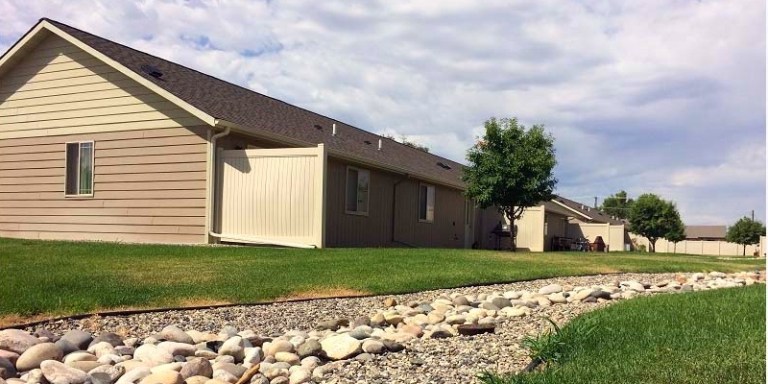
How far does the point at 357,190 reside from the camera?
17.2 metres

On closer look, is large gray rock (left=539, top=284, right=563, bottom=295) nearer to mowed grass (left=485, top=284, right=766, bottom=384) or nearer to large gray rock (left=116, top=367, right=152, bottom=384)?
mowed grass (left=485, top=284, right=766, bottom=384)

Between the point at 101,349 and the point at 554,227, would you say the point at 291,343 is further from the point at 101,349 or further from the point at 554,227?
the point at 554,227

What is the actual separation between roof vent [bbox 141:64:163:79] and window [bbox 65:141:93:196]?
2.15m

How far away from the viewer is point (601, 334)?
5055 mm

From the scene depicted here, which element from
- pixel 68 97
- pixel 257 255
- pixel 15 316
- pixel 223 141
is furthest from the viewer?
pixel 68 97

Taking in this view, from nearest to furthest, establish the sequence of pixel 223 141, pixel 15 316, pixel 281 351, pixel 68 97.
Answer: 1. pixel 281 351
2. pixel 15 316
3. pixel 223 141
4. pixel 68 97

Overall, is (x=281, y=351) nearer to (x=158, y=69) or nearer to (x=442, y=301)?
(x=442, y=301)

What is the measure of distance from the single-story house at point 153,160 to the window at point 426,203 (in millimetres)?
3333

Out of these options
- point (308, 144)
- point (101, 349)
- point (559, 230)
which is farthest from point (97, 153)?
point (559, 230)

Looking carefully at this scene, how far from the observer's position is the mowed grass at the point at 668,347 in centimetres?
379

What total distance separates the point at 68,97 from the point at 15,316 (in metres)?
11.0

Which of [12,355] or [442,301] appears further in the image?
[442,301]

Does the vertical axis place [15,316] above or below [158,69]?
below

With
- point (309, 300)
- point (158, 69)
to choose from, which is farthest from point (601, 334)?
point (158, 69)
